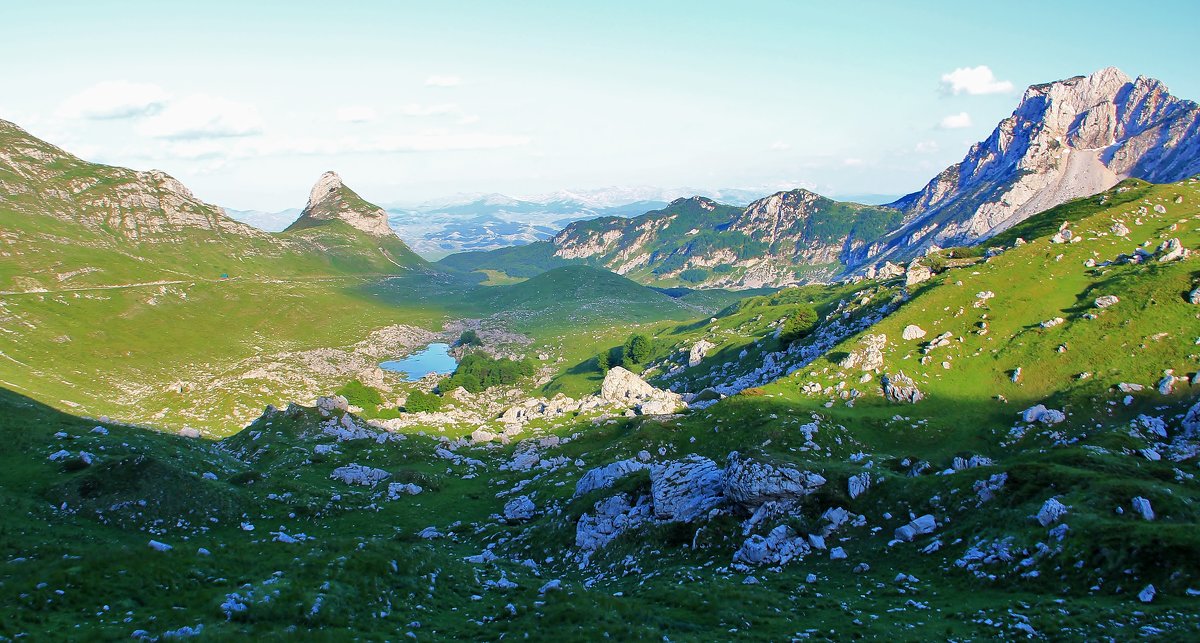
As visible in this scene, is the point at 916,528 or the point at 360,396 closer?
the point at 916,528

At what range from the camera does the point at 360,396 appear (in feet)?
377

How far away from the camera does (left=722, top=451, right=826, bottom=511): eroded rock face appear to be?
4206 cm

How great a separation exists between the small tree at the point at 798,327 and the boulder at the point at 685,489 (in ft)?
232

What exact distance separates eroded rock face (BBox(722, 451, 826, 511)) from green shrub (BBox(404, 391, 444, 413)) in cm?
8194

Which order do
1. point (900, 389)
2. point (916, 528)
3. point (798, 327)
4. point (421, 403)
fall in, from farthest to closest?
point (421, 403) < point (798, 327) < point (900, 389) < point (916, 528)

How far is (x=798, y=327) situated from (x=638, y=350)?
2771 inches

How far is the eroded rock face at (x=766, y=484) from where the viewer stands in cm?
4206

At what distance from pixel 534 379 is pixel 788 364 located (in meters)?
93.8

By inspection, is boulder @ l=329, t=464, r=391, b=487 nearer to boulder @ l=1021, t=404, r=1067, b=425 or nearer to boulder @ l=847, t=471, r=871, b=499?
boulder @ l=847, t=471, r=871, b=499

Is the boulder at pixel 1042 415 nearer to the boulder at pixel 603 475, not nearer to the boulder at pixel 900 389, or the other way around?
the boulder at pixel 900 389

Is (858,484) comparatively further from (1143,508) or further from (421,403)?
(421,403)

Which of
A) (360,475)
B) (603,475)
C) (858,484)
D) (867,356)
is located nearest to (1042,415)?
(867,356)

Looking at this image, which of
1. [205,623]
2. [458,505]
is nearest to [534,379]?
[458,505]

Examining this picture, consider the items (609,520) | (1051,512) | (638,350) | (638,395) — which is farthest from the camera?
(638,350)
